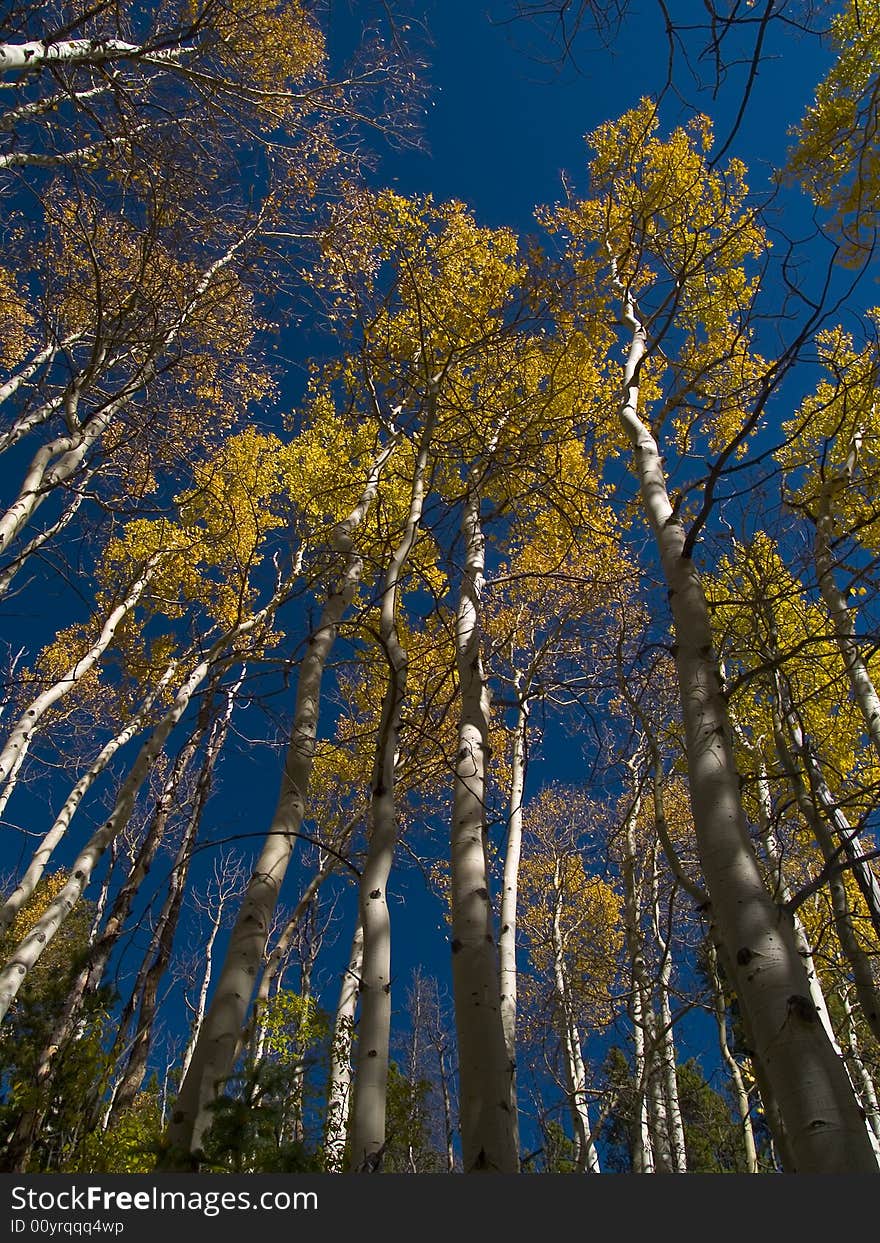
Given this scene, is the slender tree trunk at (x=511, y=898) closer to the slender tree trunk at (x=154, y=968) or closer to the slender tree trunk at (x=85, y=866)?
the slender tree trunk at (x=154, y=968)

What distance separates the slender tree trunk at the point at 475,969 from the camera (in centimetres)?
188

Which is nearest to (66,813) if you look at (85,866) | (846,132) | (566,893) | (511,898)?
(85,866)

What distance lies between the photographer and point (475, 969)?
2221 millimetres

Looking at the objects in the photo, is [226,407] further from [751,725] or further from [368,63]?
[751,725]

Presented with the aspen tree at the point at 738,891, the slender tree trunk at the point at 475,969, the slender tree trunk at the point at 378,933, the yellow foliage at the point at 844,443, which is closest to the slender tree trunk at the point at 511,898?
the slender tree trunk at the point at 475,969

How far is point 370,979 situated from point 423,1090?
26.4ft

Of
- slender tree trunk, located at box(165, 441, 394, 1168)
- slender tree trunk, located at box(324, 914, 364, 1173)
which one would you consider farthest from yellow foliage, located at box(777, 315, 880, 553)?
slender tree trunk, located at box(324, 914, 364, 1173)

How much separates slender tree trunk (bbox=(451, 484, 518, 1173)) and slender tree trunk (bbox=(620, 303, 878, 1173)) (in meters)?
0.73

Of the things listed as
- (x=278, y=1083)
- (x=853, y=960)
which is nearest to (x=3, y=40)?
(x=278, y=1083)

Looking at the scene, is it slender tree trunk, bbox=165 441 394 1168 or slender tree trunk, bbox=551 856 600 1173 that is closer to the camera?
slender tree trunk, bbox=165 441 394 1168

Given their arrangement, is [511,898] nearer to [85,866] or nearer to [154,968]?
[154,968]

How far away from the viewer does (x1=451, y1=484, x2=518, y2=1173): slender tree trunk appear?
1.88 metres

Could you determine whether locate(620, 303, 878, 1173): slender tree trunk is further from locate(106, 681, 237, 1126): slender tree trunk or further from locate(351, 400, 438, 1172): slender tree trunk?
locate(106, 681, 237, 1126): slender tree trunk

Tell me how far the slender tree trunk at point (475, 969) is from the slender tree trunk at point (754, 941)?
0.73 m
